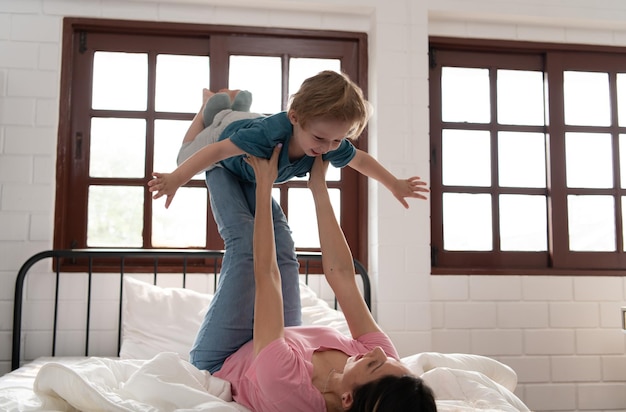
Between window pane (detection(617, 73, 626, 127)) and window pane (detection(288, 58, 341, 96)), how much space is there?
1557 millimetres

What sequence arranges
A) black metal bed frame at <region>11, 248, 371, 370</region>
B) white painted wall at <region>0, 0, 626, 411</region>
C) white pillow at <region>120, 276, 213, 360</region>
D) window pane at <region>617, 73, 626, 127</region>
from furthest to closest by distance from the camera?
window pane at <region>617, 73, 626, 127</region> < white painted wall at <region>0, 0, 626, 411</region> < black metal bed frame at <region>11, 248, 371, 370</region> < white pillow at <region>120, 276, 213, 360</region>

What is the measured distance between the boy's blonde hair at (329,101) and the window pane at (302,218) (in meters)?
1.57

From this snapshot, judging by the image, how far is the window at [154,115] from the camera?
311 centimetres

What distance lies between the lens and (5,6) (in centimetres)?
302

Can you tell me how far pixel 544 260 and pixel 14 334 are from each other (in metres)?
2.61

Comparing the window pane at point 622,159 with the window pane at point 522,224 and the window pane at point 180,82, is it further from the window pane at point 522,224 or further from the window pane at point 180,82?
the window pane at point 180,82

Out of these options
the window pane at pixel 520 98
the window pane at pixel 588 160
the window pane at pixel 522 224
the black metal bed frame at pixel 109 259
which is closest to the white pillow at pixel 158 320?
the black metal bed frame at pixel 109 259

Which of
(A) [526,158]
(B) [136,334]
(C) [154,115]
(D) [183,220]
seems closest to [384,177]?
(B) [136,334]

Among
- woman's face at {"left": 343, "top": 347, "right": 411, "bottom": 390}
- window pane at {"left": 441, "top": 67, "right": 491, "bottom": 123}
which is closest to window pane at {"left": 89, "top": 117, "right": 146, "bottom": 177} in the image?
window pane at {"left": 441, "top": 67, "right": 491, "bottom": 123}

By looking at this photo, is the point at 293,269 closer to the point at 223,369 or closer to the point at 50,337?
the point at 223,369

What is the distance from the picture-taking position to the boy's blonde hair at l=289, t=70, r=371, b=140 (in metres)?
1.61

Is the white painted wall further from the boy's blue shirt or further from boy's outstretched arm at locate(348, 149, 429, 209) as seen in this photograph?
the boy's blue shirt

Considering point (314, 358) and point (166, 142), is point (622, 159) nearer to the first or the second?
point (166, 142)

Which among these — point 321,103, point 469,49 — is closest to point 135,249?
point 321,103
